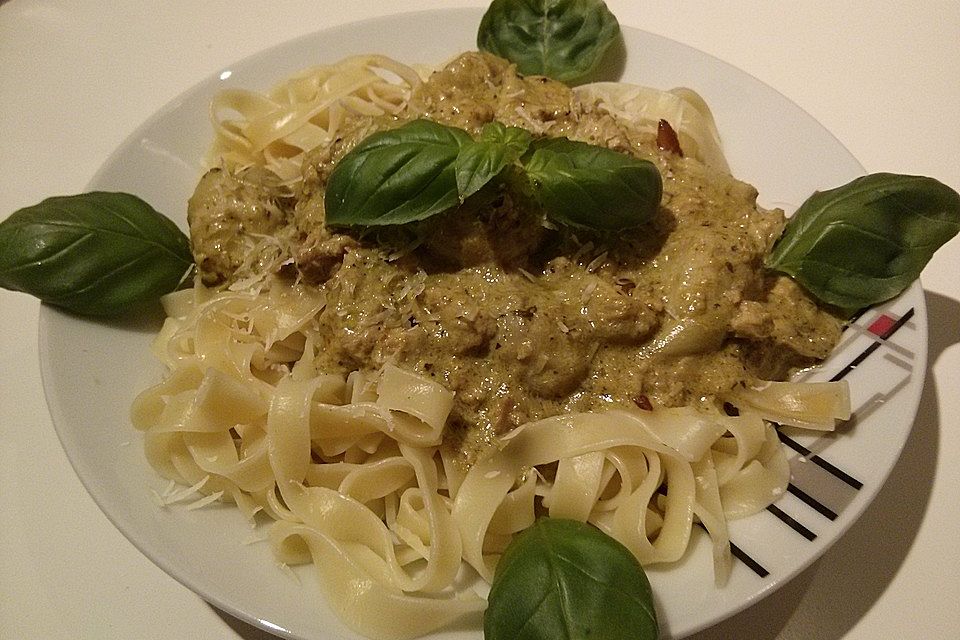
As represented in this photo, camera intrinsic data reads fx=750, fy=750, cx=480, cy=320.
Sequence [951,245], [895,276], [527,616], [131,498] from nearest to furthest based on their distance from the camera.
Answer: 1. [527,616]
2. [131,498]
3. [895,276]
4. [951,245]

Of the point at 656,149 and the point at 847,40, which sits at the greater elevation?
the point at 847,40

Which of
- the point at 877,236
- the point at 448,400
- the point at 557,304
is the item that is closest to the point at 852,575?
the point at 877,236

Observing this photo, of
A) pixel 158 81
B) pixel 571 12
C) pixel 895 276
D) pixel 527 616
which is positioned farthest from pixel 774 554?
pixel 158 81

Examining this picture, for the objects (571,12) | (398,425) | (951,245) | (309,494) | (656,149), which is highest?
(571,12)

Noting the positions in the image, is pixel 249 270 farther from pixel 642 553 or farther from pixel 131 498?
Answer: pixel 642 553

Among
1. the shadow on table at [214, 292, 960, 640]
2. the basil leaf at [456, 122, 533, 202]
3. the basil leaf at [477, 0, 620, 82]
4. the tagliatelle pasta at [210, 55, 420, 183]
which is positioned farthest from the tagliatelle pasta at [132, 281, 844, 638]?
the basil leaf at [477, 0, 620, 82]

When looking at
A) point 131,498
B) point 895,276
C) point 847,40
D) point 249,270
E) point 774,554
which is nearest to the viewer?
point 774,554

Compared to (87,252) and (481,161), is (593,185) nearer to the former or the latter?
(481,161)

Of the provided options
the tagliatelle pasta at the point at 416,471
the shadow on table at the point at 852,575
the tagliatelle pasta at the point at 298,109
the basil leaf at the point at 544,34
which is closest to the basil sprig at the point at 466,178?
the tagliatelle pasta at the point at 416,471
